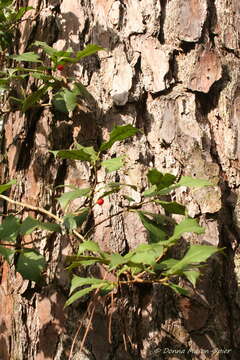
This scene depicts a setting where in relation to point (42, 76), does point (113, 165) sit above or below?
below

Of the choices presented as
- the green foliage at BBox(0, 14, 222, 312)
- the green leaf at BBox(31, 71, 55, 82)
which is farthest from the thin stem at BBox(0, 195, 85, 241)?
the green leaf at BBox(31, 71, 55, 82)

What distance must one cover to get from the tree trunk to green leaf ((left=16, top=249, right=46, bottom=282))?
0.30ft

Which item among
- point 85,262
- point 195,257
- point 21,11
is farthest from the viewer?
point 21,11

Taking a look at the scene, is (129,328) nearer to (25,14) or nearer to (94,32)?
(94,32)

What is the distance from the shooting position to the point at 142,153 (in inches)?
57.1

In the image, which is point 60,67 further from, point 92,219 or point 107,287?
Answer: point 107,287

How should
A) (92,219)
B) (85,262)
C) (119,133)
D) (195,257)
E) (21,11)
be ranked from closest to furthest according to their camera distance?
1. (195,257)
2. (85,262)
3. (119,133)
4. (92,219)
5. (21,11)

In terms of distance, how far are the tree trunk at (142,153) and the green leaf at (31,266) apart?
0.09 metres

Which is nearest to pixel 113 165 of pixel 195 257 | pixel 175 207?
pixel 175 207

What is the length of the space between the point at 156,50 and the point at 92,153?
1.49 ft

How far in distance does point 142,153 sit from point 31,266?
0.46 metres

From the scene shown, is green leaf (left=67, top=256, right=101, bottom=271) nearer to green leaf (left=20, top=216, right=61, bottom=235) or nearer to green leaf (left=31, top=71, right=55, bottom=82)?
green leaf (left=20, top=216, right=61, bottom=235)

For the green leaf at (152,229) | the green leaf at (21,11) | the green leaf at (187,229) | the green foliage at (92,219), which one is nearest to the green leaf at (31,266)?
the green foliage at (92,219)

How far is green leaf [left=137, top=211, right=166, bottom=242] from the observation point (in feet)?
4.18
